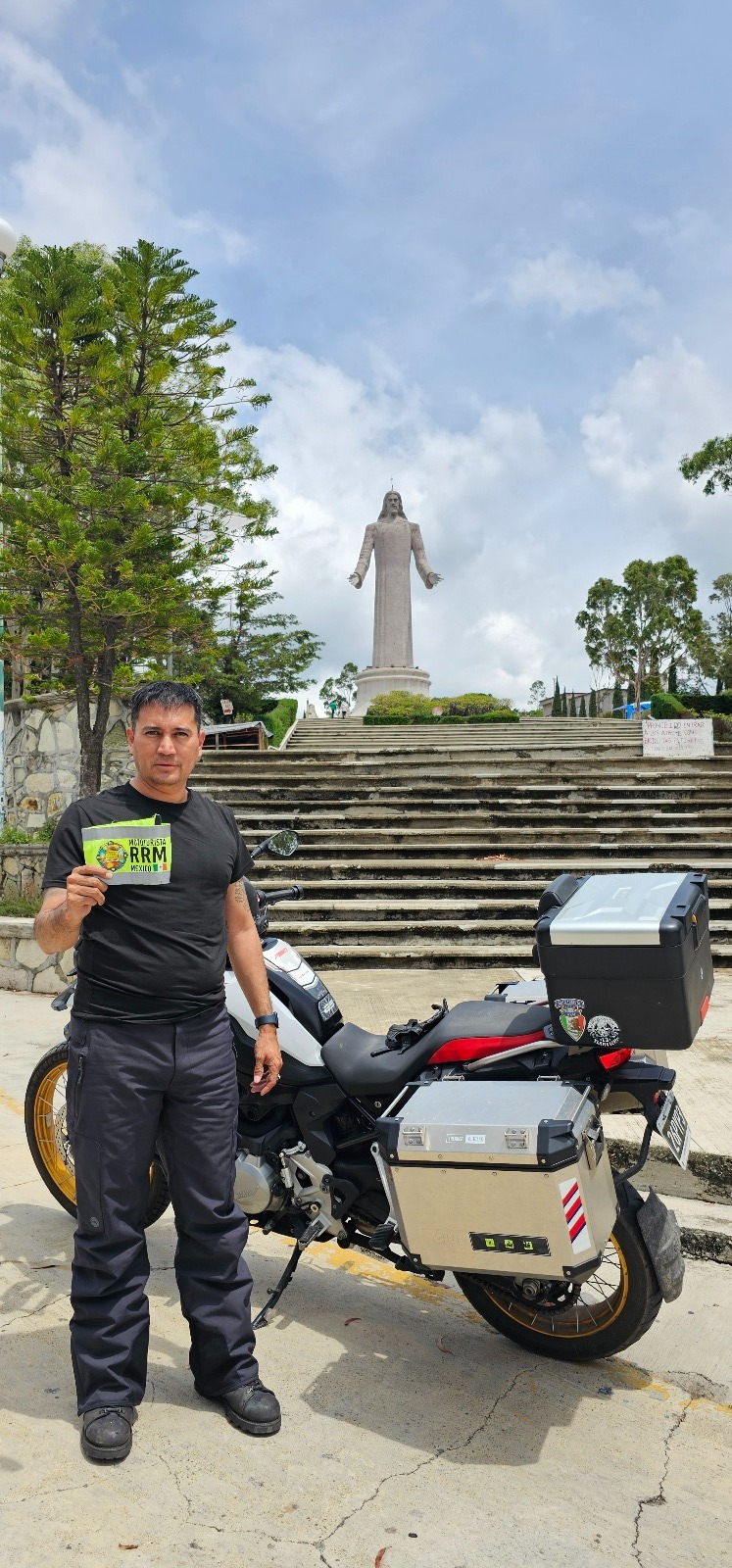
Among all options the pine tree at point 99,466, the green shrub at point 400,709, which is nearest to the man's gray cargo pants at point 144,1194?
the pine tree at point 99,466

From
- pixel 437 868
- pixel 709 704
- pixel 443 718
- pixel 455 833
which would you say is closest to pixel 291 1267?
pixel 437 868

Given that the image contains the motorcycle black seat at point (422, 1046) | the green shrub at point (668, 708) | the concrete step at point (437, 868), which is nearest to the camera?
the motorcycle black seat at point (422, 1046)

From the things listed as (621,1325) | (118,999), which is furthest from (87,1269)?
(621,1325)

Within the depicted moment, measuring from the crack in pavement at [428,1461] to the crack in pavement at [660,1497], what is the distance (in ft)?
1.27

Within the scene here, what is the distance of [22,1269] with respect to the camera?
326cm

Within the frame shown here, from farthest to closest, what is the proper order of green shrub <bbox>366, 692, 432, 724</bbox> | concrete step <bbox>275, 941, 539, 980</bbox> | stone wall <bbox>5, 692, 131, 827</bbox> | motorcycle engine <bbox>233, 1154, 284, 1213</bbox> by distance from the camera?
green shrub <bbox>366, 692, 432, 724</bbox> → stone wall <bbox>5, 692, 131, 827</bbox> → concrete step <bbox>275, 941, 539, 980</bbox> → motorcycle engine <bbox>233, 1154, 284, 1213</bbox>

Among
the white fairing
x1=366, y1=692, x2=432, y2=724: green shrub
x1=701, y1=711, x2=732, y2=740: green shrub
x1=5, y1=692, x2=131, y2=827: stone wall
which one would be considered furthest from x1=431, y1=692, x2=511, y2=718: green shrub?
the white fairing

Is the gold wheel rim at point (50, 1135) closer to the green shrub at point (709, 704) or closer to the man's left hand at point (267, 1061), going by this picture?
the man's left hand at point (267, 1061)

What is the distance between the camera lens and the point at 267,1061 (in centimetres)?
271

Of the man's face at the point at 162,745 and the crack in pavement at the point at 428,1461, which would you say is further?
the man's face at the point at 162,745

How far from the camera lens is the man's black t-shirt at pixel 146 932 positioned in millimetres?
2395

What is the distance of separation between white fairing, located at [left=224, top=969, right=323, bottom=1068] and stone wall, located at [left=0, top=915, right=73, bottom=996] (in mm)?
5353

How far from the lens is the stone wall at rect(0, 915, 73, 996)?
26.0ft

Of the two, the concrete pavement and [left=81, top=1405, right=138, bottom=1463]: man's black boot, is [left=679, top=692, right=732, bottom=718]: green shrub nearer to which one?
the concrete pavement
